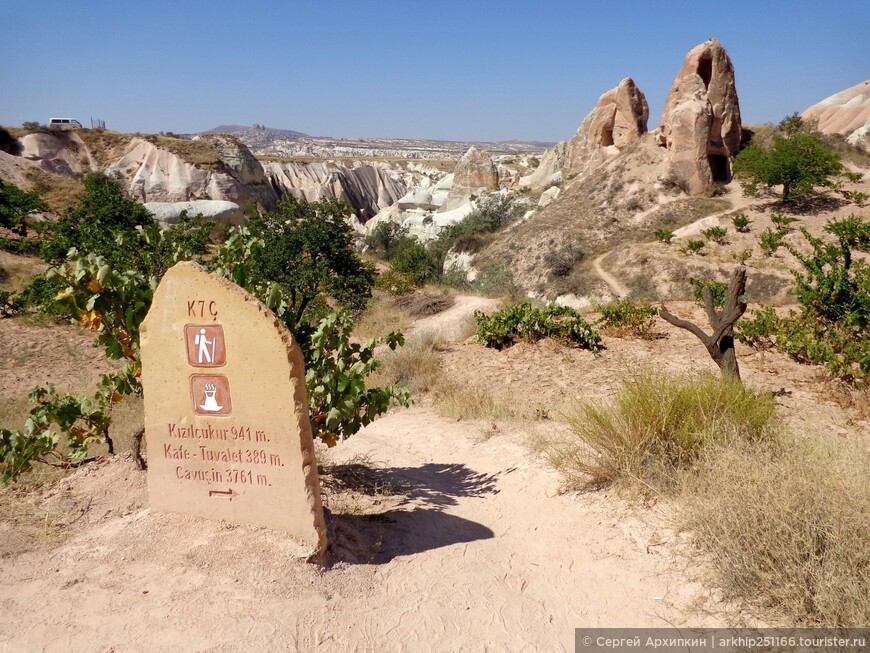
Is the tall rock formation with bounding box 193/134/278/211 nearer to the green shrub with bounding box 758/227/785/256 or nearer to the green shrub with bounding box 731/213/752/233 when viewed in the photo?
the green shrub with bounding box 731/213/752/233

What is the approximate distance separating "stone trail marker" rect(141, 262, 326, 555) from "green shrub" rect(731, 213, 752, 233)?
1934 cm

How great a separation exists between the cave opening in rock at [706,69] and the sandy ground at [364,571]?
25.3 metres

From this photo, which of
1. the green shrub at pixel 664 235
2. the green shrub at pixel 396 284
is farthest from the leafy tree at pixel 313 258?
the green shrub at pixel 664 235

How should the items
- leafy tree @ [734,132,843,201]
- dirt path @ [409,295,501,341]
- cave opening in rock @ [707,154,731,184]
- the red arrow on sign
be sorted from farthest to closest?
cave opening in rock @ [707,154,731,184] < leafy tree @ [734,132,843,201] < dirt path @ [409,295,501,341] < the red arrow on sign

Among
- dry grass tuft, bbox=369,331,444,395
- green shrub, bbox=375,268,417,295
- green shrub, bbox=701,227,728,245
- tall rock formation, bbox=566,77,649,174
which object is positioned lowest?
dry grass tuft, bbox=369,331,444,395

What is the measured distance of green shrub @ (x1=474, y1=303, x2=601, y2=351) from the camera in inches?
320

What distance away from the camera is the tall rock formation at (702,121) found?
22469 millimetres

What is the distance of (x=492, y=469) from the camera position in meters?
4.62

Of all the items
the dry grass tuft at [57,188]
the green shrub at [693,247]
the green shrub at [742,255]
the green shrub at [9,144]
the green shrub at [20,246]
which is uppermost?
the green shrub at [9,144]

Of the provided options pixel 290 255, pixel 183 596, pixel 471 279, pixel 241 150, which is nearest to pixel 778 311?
pixel 290 255

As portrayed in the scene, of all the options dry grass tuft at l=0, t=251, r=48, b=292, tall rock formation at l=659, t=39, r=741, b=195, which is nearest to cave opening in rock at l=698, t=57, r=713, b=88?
tall rock formation at l=659, t=39, r=741, b=195

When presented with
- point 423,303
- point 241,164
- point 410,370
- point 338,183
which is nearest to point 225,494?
point 410,370

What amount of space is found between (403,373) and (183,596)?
4.82 meters

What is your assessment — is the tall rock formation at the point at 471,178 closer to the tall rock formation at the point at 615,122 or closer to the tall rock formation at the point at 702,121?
the tall rock formation at the point at 615,122
